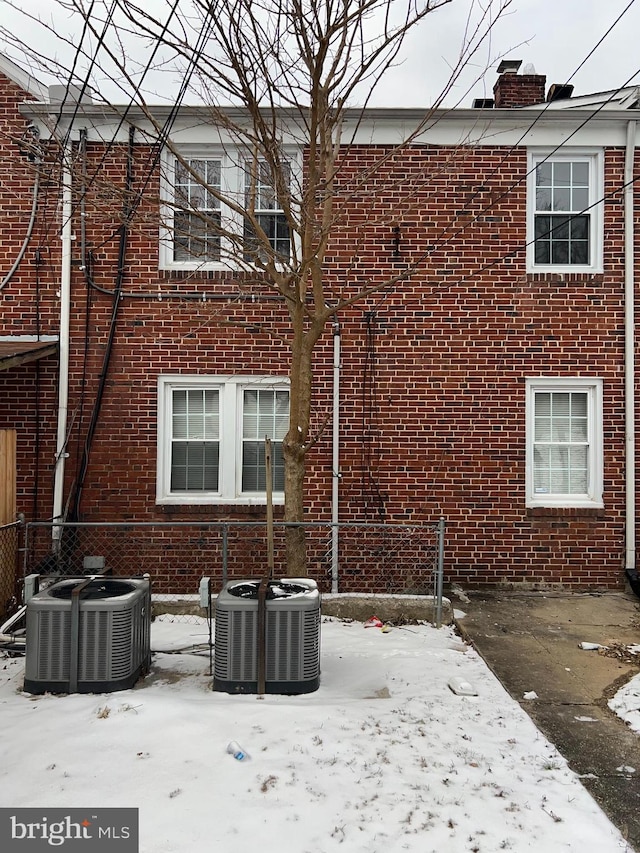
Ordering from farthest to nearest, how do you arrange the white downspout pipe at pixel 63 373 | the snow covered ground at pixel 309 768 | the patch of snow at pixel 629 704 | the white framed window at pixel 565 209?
the white framed window at pixel 565 209, the white downspout pipe at pixel 63 373, the patch of snow at pixel 629 704, the snow covered ground at pixel 309 768

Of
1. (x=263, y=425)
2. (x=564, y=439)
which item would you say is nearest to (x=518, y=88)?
(x=564, y=439)

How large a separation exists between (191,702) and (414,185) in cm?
683

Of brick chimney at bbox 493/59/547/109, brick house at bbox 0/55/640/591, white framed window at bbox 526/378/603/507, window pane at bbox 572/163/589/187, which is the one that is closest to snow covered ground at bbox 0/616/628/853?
brick house at bbox 0/55/640/591

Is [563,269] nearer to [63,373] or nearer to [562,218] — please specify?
[562,218]

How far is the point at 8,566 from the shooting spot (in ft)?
23.2

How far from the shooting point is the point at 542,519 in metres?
8.32

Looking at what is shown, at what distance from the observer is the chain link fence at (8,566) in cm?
698

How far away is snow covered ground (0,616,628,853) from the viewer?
128 inches

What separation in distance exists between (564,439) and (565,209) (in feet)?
10.2

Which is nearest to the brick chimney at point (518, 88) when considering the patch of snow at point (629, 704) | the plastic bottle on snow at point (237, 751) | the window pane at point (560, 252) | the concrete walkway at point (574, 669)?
the window pane at point (560, 252)

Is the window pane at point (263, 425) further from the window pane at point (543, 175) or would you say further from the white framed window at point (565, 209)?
the window pane at point (543, 175)

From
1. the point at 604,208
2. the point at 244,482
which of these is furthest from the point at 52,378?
the point at 604,208

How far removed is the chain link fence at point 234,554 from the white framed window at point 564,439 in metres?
1.74

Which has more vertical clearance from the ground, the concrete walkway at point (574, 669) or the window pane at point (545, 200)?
the window pane at point (545, 200)
